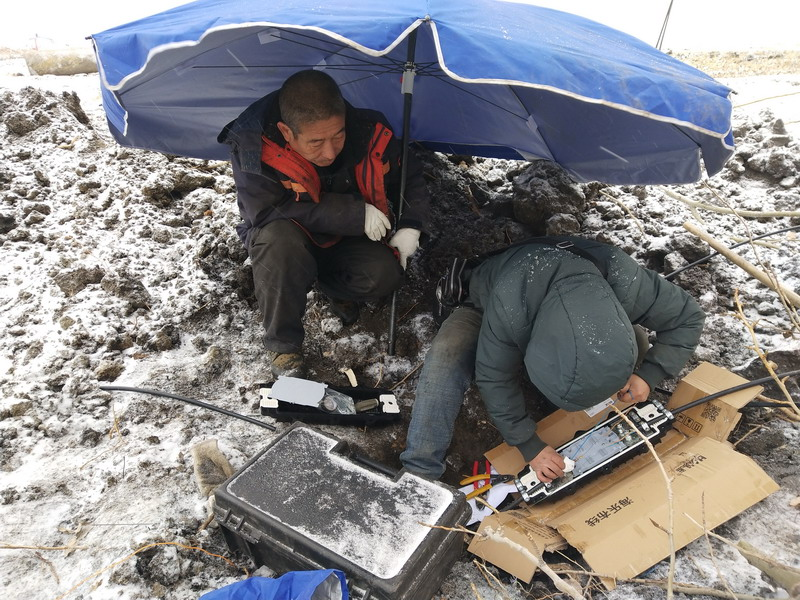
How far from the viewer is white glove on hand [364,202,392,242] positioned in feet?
7.72

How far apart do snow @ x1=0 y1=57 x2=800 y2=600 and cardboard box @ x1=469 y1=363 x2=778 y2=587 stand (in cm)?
10

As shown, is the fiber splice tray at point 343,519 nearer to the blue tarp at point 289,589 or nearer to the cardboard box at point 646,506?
the blue tarp at point 289,589

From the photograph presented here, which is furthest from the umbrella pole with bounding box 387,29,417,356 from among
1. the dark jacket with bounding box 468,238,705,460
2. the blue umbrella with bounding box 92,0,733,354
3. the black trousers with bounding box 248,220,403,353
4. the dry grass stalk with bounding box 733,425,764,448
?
the dry grass stalk with bounding box 733,425,764,448

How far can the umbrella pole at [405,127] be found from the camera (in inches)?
80.6

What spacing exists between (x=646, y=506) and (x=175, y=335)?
215cm

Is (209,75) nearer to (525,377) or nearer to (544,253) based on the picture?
(544,253)

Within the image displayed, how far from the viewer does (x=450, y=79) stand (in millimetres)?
2486

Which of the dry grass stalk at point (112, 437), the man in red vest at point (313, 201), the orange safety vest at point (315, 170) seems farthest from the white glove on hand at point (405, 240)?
the dry grass stalk at point (112, 437)

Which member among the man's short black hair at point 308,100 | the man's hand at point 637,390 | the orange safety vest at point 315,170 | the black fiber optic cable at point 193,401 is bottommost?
the black fiber optic cable at point 193,401

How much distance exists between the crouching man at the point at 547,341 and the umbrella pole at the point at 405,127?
0.39 meters

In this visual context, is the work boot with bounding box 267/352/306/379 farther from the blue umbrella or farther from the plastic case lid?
the plastic case lid

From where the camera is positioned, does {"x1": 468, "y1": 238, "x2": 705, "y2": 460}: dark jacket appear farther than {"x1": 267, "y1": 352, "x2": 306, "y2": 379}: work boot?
No

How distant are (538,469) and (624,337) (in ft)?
1.91

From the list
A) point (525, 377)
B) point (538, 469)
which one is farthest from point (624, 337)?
point (525, 377)
